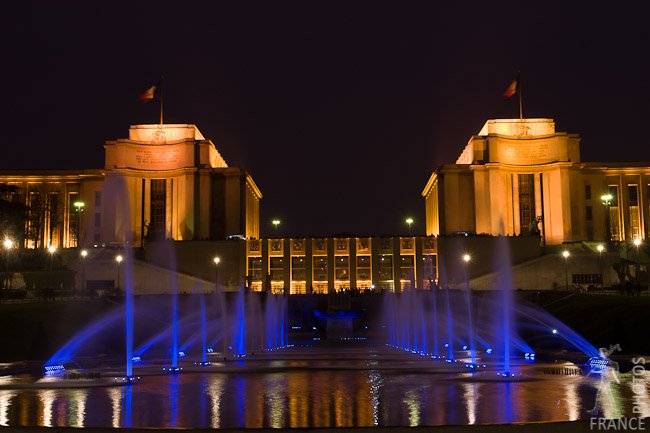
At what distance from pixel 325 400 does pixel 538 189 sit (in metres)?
82.9

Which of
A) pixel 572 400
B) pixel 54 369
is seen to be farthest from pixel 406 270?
pixel 572 400

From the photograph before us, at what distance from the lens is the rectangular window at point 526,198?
314 ft

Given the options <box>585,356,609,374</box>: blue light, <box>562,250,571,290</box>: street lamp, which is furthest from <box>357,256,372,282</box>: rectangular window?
<box>585,356,609,374</box>: blue light

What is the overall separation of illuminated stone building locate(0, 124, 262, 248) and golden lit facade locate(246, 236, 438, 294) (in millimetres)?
10485

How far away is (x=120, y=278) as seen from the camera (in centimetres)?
7169

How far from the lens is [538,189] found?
95562mm

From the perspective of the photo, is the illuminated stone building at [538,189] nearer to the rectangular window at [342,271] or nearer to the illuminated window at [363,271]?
the illuminated window at [363,271]

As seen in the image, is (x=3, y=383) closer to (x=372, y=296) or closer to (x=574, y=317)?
(x=574, y=317)

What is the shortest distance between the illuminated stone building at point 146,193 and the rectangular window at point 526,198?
33336mm

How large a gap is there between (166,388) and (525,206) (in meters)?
82.2

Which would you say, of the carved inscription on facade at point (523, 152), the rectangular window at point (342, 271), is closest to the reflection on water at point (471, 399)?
the rectangular window at point (342, 271)

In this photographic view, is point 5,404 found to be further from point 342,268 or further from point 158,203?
point 158,203

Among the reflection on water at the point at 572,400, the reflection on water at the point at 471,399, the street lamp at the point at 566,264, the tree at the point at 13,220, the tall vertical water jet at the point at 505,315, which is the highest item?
the tree at the point at 13,220

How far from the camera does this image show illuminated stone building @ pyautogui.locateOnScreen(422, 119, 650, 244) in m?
90.8
